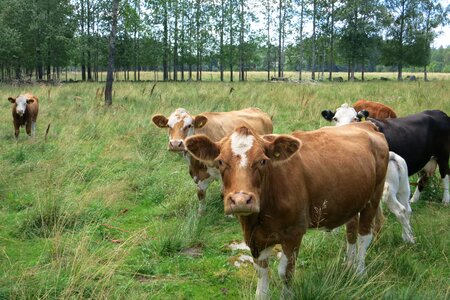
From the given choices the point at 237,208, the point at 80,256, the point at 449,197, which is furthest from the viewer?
the point at 449,197

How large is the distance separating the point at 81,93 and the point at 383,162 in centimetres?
1892

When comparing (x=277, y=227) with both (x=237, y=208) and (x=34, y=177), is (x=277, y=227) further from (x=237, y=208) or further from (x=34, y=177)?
(x=34, y=177)

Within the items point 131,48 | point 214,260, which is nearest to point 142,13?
point 131,48

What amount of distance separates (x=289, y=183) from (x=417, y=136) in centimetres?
361

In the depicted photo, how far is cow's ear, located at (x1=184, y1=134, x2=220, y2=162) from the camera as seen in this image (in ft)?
10.7

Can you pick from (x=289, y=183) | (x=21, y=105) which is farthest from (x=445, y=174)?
(x=21, y=105)

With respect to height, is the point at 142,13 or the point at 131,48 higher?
the point at 142,13

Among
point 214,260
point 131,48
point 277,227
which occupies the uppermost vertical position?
point 131,48

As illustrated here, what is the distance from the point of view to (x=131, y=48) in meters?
46.6

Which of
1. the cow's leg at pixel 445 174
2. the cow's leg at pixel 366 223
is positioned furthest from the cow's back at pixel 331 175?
the cow's leg at pixel 445 174

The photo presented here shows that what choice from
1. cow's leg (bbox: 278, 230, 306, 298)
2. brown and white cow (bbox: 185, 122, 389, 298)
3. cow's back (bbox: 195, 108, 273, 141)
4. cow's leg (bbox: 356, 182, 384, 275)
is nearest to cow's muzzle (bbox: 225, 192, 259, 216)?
brown and white cow (bbox: 185, 122, 389, 298)

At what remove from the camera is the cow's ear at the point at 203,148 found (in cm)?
326

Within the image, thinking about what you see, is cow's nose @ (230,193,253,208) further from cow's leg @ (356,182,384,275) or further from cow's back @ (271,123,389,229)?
cow's leg @ (356,182,384,275)

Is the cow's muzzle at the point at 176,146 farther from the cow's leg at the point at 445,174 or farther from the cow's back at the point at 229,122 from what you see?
the cow's leg at the point at 445,174
